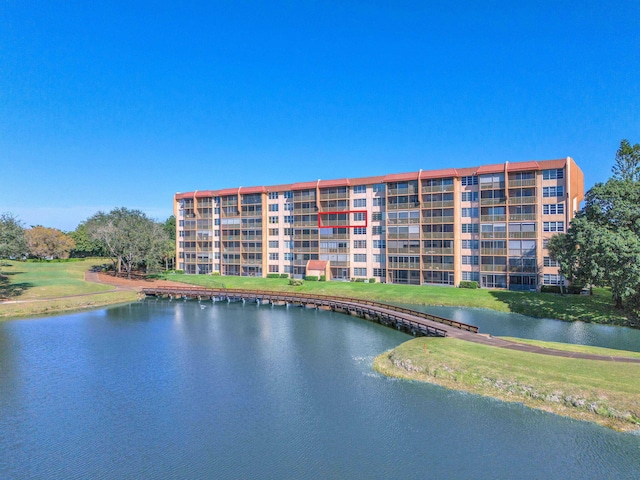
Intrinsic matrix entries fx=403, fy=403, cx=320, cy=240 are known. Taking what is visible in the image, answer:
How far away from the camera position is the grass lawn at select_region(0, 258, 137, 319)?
60.7 metres

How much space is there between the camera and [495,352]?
111 feet

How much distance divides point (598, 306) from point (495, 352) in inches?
1223

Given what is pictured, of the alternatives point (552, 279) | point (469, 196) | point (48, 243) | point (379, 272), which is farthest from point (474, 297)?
point (48, 243)

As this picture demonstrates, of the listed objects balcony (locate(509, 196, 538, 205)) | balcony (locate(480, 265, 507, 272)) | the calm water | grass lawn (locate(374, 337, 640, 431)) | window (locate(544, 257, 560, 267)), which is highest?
balcony (locate(509, 196, 538, 205))

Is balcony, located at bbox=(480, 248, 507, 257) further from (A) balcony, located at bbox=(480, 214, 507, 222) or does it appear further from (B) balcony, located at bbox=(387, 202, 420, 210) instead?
(B) balcony, located at bbox=(387, 202, 420, 210)

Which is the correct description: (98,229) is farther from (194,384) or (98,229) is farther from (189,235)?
(194,384)

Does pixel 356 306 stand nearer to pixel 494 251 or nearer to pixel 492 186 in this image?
pixel 494 251

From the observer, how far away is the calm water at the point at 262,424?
784 inches

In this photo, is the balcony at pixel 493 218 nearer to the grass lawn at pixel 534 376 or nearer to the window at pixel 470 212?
the window at pixel 470 212

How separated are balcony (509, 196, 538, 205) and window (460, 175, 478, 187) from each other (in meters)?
7.04

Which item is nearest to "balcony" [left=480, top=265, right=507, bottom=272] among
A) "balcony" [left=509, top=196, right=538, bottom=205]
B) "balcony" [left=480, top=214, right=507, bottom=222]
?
"balcony" [left=480, top=214, right=507, bottom=222]

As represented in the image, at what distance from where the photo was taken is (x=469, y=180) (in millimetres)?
74188

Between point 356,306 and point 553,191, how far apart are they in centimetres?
3887

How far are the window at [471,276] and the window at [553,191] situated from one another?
17553mm
